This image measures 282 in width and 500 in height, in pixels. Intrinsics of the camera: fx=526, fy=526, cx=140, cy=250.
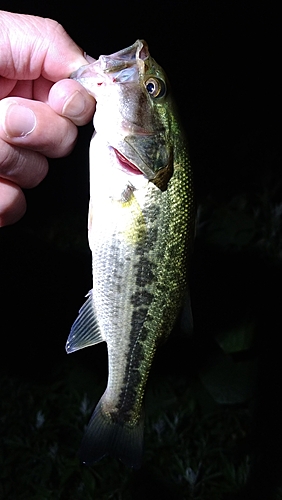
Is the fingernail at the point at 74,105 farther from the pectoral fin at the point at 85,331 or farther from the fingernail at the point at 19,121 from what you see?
the pectoral fin at the point at 85,331

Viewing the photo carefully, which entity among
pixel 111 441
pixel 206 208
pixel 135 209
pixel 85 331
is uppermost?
pixel 135 209

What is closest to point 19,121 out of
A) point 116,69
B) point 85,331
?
point 116,69

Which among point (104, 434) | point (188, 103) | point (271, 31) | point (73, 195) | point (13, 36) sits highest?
point (13, 36)

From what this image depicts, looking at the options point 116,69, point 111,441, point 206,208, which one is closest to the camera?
point 116,69

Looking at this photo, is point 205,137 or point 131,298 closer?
point 131,298

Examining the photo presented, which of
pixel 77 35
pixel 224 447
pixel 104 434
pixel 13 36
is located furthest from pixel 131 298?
pixel 224 447

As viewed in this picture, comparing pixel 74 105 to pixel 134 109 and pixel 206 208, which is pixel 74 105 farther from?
pixel 206 208

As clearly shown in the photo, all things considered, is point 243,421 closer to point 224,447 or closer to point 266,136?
point 224,447

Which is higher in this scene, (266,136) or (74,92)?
(74,92)
